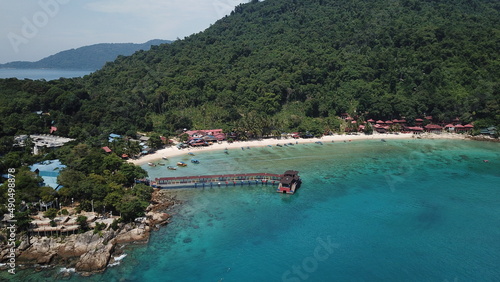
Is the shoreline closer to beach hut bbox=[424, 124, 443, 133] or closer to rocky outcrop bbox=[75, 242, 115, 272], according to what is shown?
beach hut bbox=[424, 124, 443, 133]

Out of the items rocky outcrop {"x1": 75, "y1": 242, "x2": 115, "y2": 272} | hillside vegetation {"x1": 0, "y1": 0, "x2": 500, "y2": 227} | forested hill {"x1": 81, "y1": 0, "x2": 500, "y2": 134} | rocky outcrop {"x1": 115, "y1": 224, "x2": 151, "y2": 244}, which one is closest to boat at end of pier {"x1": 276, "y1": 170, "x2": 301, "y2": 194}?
hillside vegetation {"x1": 0, "y1": 0, "x2": 500, "y2": 227}

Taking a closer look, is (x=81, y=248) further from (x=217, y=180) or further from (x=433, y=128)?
(x=433, y=128)

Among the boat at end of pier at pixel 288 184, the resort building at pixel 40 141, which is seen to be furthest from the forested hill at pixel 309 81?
the boat at end of pier at pixel 288 184

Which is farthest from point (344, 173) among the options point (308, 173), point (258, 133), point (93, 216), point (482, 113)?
point (482, 113)

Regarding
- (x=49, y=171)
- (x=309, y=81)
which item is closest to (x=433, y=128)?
(x=309, y=81)

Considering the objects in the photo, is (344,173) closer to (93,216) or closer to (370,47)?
(93,216)
